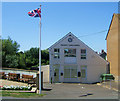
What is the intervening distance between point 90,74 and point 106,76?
103 inches

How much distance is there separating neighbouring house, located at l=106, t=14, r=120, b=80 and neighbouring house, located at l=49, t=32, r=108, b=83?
1433mm

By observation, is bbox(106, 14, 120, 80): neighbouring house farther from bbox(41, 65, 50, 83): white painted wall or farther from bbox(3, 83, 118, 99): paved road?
bbox(3, 83, 118, 99): paved road

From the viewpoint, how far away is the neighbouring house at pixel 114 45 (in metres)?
29.3

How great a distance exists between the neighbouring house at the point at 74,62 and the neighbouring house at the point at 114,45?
4.70 feet

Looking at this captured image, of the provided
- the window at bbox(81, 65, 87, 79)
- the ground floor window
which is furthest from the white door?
the window at bbox(81, 65, 87, 79)

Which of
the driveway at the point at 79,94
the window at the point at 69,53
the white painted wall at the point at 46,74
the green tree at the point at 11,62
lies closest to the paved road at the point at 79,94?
the driveway at the point at 79,94

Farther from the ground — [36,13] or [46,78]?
[36,13]

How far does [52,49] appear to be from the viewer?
101 feet

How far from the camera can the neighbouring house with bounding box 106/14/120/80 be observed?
2928cm

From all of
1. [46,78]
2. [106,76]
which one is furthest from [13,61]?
[106,76]

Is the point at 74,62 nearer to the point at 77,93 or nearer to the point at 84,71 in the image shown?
the point at 84,71

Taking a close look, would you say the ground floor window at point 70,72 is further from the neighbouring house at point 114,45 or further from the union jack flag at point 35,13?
the union jack flag at point 35,13

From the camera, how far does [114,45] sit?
30781mm

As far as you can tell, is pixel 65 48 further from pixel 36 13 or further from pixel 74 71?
pixel 36 13
